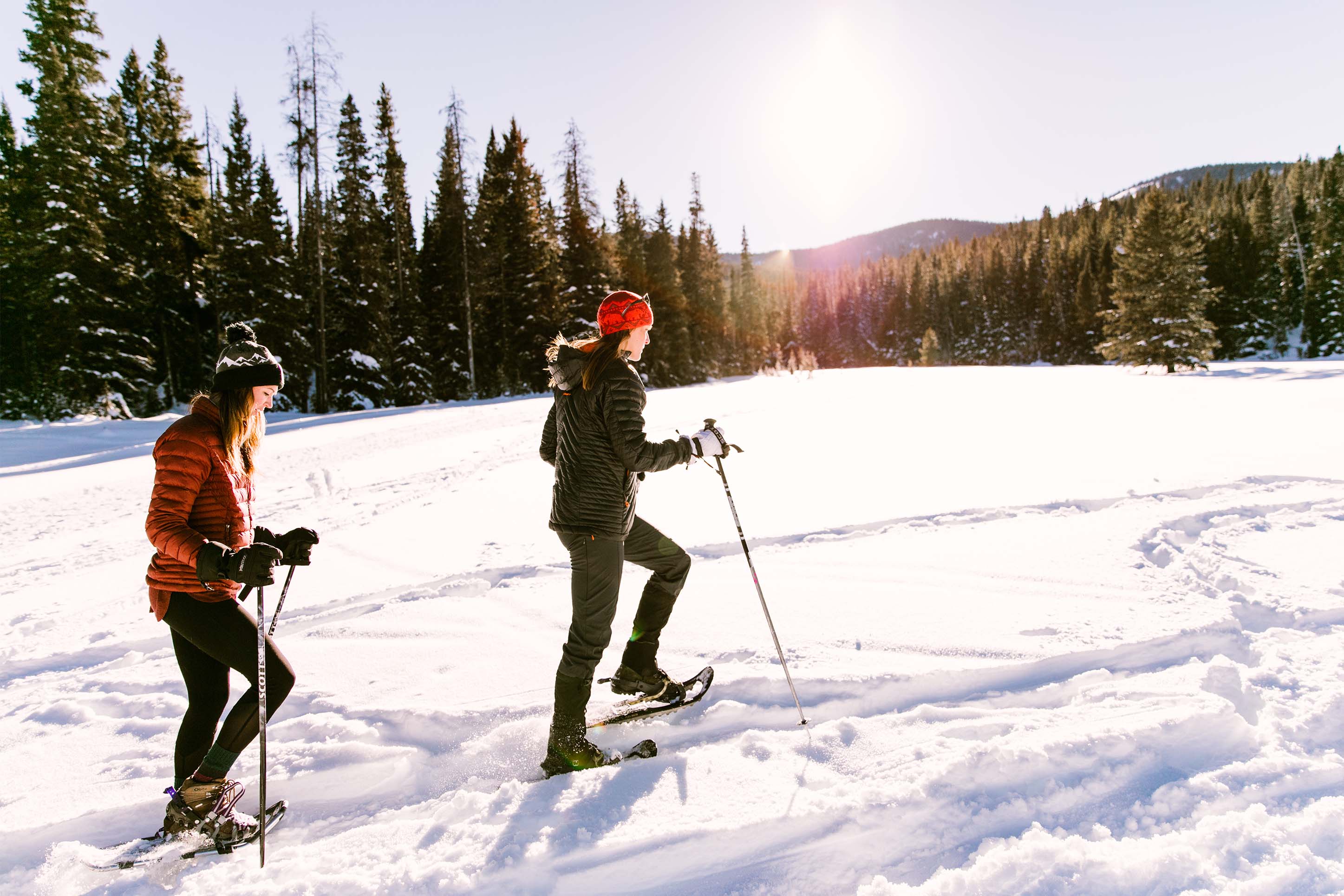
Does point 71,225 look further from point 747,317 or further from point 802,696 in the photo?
point 747,317

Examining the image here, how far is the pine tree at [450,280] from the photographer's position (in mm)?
27281

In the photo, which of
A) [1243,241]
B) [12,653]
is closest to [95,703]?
[12,653]

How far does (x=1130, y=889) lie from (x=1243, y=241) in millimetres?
62714

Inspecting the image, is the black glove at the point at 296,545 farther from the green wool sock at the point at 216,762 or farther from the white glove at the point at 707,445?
the white glove at the point at 707,445

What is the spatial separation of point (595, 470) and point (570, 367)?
0.49 metres

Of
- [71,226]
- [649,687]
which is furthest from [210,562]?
[71,226]

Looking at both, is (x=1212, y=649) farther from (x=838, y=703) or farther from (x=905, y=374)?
(x=905, y=374)

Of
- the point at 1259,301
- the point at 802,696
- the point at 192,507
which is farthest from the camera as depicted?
the point at 1259,301

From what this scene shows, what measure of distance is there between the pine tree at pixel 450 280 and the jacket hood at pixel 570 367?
24833mm

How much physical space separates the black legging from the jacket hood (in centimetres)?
160

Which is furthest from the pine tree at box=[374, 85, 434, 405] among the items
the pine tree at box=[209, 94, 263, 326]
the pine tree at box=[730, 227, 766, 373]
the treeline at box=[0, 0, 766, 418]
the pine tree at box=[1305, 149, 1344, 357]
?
the pine tree at box=[1305, 149, 1344, 357]

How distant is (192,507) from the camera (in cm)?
251

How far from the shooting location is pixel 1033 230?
289ft

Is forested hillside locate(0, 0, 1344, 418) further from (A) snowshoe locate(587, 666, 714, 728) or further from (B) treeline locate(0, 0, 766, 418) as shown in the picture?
(A) snowshoe locate(587, 666, 714, 728)
